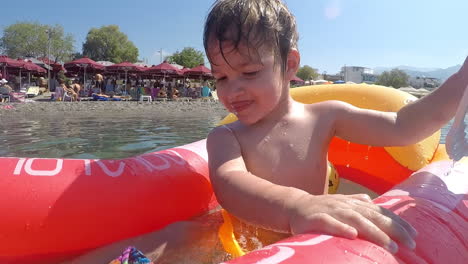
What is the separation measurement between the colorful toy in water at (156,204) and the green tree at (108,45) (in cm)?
5144

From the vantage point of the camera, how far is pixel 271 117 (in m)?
1.71

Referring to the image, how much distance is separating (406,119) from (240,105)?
0.65 metres

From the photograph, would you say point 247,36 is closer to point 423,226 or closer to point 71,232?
point 423,226

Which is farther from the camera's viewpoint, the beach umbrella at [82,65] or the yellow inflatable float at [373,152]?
the beach umbrella at [82,65]

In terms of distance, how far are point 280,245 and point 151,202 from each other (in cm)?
96

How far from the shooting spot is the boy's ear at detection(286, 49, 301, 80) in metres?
1.72

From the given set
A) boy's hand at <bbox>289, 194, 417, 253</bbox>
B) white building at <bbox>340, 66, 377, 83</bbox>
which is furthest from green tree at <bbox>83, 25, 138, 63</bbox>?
Result: boy's hand at <bbox>289, 194, 417, 253</bbox>

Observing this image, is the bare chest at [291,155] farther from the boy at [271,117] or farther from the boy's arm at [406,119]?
the boy's arm at [406,119]

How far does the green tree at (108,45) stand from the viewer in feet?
168

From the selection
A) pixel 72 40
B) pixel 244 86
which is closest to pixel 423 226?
pixel 244 86

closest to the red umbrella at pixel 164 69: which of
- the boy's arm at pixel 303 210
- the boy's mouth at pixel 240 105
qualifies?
the boy's mouth at pixel 240 105

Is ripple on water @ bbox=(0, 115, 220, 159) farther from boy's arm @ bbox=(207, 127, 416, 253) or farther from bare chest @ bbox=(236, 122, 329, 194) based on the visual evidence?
boy's arm @ bbox=(207, 127, 416, 253)

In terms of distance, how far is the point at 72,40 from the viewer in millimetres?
50688

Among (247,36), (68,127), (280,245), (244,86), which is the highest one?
(247,36)
